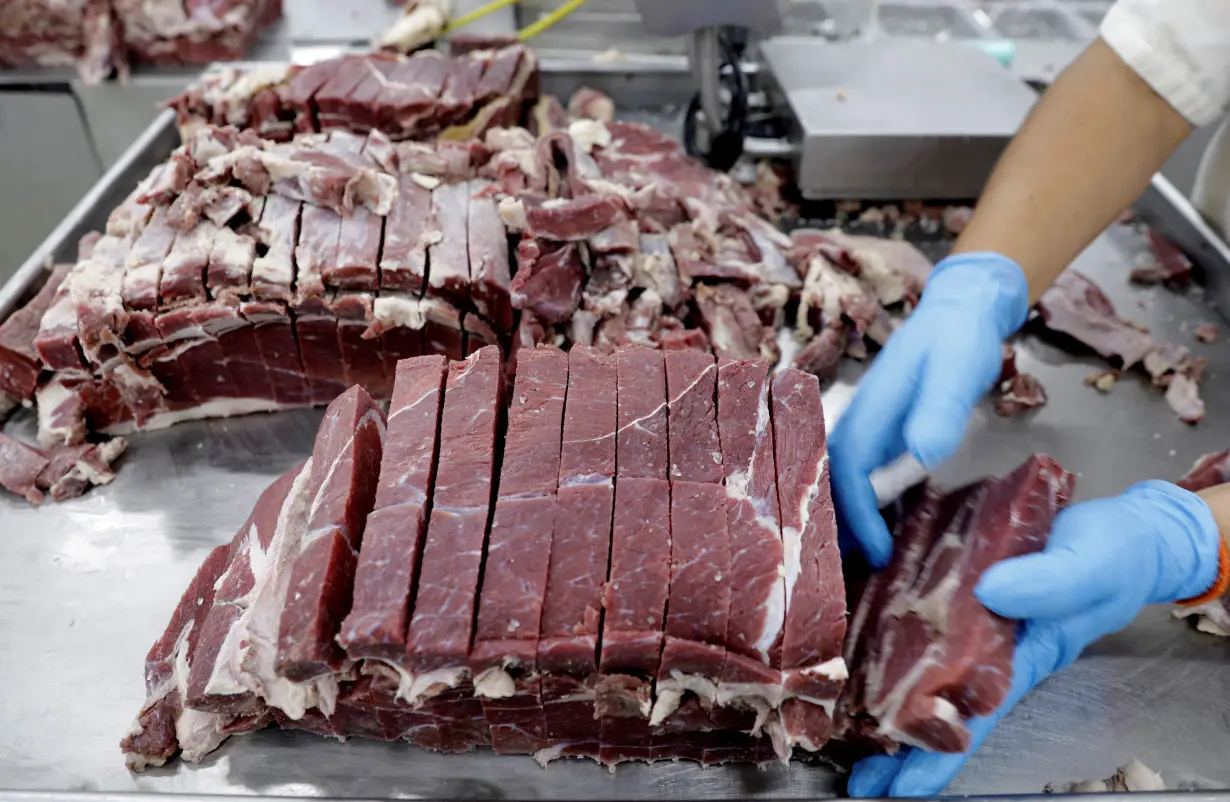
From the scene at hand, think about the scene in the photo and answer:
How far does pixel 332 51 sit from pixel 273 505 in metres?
3.98

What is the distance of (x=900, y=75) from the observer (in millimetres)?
4902

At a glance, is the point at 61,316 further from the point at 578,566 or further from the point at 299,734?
the point at 578,566

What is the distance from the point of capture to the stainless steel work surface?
2580mm

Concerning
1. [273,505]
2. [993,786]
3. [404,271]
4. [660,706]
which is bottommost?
[993,786]

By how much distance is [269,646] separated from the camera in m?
2.26

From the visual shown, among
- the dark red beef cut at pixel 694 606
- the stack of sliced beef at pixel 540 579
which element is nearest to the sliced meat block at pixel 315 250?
the stack of sliced beef at pixel 540 579

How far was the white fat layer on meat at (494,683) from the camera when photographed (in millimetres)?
2227

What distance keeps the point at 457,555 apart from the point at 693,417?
0.84m

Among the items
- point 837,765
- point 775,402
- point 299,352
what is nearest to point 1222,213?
point 775,402

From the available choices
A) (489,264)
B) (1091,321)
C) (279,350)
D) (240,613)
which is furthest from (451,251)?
(1091,321)

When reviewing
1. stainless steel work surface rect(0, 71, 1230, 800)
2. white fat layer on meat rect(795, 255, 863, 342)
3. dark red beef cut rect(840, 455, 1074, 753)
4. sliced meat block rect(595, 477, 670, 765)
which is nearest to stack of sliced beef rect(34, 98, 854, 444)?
white fat layer on meat rect(795, 255, 863, 342)

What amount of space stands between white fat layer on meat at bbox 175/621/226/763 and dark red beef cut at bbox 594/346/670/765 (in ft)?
4.03

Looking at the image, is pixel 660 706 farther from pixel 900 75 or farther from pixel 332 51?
pixel 332 51

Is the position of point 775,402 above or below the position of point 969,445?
above
